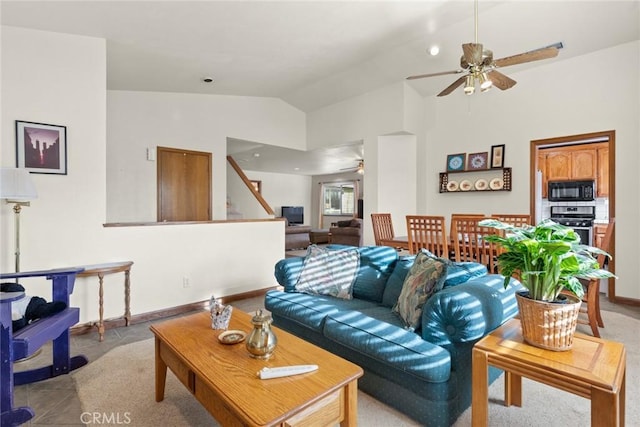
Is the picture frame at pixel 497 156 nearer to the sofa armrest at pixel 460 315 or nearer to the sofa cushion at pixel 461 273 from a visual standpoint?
the sofa cushion at pixel 461 273

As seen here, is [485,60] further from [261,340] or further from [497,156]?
[261,340]

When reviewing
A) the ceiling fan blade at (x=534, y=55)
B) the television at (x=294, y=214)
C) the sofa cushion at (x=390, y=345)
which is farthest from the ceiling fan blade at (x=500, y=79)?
the television at (x=294, y=214)

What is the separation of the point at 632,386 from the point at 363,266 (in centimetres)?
190

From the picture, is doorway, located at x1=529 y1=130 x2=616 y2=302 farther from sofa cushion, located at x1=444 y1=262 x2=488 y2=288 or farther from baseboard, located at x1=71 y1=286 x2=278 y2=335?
baseboard, located at x1=71 y1=286 x2=278 y2=335

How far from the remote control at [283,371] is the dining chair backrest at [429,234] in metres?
2.43

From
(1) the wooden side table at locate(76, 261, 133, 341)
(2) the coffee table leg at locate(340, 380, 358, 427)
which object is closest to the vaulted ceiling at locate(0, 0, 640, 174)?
(1) the wooden side table at locate(76, 261, 133, 341)

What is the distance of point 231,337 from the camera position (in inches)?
65.2

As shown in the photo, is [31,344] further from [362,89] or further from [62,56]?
[362,89]

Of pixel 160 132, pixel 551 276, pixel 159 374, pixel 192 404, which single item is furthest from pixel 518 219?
pixel 160 132

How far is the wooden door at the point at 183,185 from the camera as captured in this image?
4965 millimetres

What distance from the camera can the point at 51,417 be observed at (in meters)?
1.75

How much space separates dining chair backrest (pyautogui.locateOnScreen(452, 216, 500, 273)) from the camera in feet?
10.4

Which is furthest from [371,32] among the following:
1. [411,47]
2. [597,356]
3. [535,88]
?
[597,356]

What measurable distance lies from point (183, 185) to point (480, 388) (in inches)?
194
